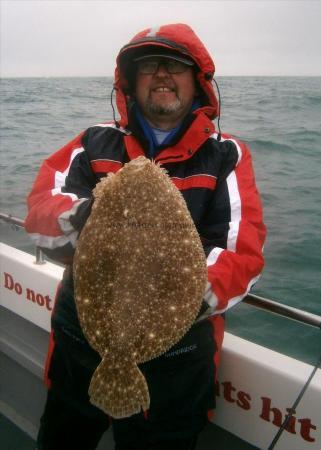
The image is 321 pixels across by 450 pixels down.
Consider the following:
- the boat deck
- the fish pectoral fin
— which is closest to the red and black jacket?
the fish pectoral fin

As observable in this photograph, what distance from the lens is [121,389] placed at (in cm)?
185

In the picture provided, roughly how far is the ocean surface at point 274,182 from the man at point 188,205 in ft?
6.24

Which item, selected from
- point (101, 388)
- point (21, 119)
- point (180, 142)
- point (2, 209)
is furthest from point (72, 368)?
point (21, 119)

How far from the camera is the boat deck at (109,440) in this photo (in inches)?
114

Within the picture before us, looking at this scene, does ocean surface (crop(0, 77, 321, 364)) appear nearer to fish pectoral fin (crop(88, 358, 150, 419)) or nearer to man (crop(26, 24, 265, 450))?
man (crop(26, 24, 265, 450))

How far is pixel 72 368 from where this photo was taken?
2379 millimetres

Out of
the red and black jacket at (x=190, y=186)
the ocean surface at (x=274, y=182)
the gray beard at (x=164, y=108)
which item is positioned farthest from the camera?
the ocean surface at (x=274, y=182)

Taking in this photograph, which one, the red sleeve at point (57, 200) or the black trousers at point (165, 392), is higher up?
the red sleeve at point (57, 200)

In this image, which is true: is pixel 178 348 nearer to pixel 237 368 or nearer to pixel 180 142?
pixel 237 368

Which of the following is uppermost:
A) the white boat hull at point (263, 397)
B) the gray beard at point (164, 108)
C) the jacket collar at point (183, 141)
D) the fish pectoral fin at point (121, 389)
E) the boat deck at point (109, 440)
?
the gray beard at point (164, 108)

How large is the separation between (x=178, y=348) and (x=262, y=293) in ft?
13.5

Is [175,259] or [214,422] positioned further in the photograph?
[214,422]

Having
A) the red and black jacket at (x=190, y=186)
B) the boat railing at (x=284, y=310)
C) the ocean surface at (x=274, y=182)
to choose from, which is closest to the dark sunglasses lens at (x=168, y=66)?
the red and black jacket at (x=190, y=186)

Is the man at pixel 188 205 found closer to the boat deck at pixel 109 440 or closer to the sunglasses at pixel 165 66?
the sunglasses at pixel 165 66
